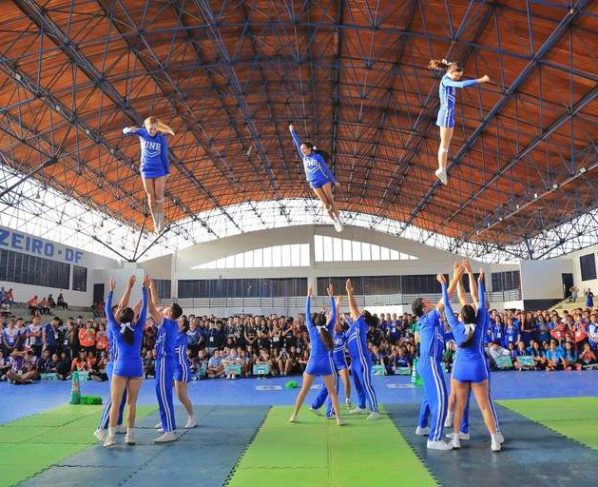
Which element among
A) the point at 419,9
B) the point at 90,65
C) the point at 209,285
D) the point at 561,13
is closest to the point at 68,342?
the point at 90,65

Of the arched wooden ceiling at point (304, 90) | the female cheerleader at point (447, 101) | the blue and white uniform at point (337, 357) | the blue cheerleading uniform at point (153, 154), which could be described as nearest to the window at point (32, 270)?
the arched wooden ceiling at point (304, 90)

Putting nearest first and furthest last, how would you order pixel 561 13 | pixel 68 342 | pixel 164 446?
1. pixel 164 446
2. pixel 561 13
3. pixel 68 342

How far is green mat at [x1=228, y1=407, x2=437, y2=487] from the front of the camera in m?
5.25

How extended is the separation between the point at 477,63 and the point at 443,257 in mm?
27141

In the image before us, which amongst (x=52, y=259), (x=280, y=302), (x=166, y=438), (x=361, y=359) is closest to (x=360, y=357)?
(x=361, y=359)

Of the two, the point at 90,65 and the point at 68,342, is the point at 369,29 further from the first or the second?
the point at 68,342

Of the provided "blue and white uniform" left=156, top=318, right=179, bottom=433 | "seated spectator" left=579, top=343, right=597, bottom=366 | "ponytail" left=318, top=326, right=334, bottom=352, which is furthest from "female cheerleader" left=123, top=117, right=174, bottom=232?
"seated spectator" left=579, top=343, right=597, bottom=366

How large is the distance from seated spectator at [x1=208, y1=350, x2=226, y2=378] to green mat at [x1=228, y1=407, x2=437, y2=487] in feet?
27.8

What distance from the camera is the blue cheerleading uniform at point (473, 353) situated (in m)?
6.13

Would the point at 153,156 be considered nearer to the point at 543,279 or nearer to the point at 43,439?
the point at 43,439

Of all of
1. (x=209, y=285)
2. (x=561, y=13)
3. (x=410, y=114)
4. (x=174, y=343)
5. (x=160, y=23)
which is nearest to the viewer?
(x=174, y=343)

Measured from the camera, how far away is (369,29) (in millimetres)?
15359

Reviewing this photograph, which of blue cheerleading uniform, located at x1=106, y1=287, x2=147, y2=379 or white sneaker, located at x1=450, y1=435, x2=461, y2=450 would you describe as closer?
white sneaker, located at x1=450, y1=435, x2=461, y2=450

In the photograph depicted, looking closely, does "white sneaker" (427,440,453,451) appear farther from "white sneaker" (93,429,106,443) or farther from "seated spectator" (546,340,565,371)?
"seated spectator" (546,340,565,371)
